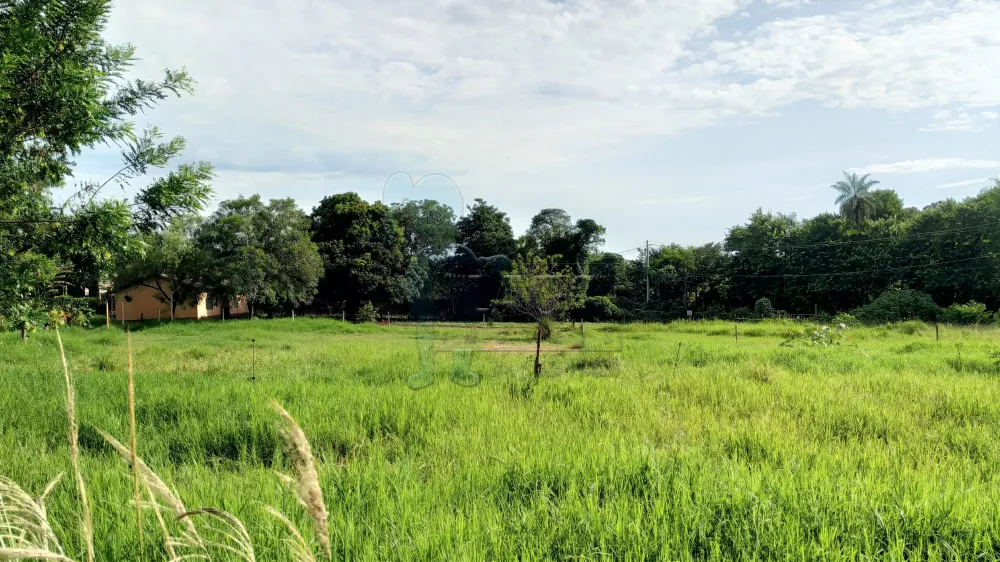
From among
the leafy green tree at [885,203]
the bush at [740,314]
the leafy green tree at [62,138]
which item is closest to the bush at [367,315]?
the bush at [740,314]

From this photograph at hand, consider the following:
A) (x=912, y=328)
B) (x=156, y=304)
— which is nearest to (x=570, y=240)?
(x=912, y=328)

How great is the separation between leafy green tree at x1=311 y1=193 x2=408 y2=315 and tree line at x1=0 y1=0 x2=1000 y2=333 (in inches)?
4.0

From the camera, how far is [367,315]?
3198 cm

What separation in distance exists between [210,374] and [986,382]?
40.3 ft

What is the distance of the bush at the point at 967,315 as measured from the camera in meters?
26.2

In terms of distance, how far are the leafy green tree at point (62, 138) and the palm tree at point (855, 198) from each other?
46.9 m

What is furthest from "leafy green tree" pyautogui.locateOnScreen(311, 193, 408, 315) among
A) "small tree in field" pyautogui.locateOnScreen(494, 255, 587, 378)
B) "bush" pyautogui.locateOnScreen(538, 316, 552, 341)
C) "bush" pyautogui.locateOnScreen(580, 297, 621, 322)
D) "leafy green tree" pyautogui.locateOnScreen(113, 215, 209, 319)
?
"small tree in field" pyautogui.locateOnScreen(494, 255, 587, 378)

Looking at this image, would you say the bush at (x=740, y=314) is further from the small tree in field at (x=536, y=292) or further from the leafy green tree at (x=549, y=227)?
the small tree in field at (x=536, y=292)

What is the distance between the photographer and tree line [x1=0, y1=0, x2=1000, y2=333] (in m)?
4.81

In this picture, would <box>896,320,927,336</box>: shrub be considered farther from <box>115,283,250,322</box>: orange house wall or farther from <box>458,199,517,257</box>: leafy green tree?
<box>115,283,250,322</box>: orange house wall

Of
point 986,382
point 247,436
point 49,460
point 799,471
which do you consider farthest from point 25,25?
point 986,382

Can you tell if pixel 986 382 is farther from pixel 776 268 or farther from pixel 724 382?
pixel 776 268

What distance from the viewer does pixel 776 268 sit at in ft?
119

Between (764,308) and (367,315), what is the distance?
2182 cm
